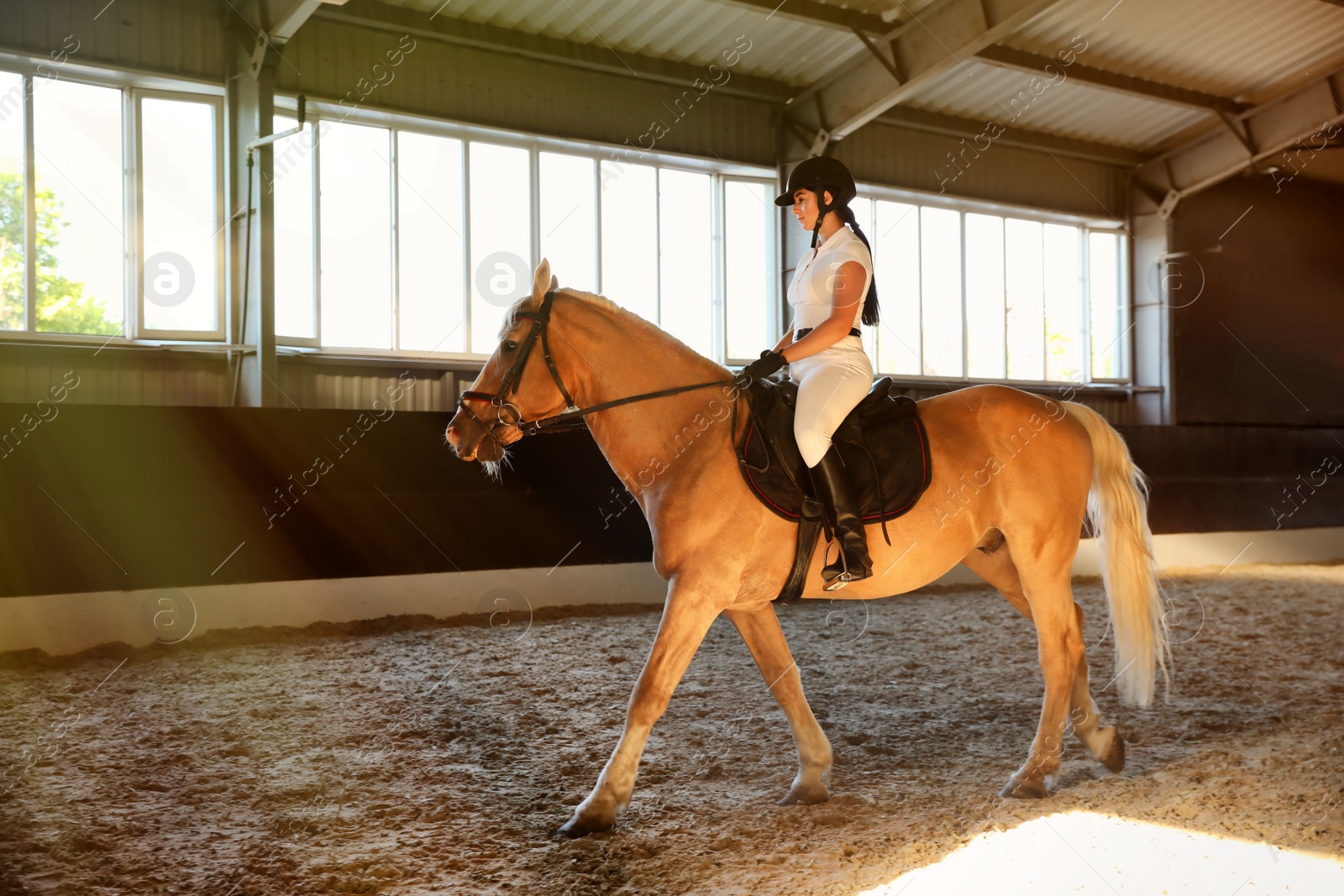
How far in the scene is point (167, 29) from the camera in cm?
803

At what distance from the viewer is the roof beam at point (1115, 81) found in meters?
10.4

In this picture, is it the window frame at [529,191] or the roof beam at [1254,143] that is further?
the roof beam at [1254,143]

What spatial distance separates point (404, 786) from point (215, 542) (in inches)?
153

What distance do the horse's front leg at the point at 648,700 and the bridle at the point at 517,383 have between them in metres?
0.60

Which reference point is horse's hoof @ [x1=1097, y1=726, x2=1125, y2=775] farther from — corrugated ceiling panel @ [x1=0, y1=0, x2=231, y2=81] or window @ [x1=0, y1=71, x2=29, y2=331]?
corrugated ceiling panel @ [x1=0, y1=0, x2=231, y2=81]

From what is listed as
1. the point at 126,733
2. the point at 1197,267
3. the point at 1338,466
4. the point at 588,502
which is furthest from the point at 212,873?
the point at 1338,466

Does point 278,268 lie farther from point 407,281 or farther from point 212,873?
point 212,873

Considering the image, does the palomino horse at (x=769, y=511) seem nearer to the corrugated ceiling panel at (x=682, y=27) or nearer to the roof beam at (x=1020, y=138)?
the corrugated ceiling panel at (x=682, y=27)

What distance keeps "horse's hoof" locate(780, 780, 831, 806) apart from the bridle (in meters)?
1.33

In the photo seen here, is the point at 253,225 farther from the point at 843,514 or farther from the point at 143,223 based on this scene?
the point at 843,514

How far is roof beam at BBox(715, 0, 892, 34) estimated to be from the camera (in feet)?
29.2

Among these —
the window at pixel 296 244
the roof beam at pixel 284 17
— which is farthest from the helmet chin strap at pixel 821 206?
the window at pixel 296 244

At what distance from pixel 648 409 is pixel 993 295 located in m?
11.5

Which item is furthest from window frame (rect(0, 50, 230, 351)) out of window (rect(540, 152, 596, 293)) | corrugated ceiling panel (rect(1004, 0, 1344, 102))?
corrugated ceiling panel (rect(1004, 0, 1344, 102))
